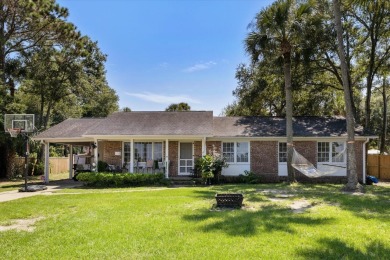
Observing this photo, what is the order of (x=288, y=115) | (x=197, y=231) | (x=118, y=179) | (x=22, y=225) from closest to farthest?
(x=197, y=231), (x=22, y=225), (x=118, y=179), (x=288, y=115)

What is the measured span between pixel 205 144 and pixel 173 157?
7.77 feet

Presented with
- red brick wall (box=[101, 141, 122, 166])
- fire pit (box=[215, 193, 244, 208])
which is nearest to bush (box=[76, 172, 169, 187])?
red brick wall (box=[101, 141, 122, 166])

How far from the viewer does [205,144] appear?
19.5m

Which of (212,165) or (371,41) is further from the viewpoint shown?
(371,41)

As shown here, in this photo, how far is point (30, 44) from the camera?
88.4 ft

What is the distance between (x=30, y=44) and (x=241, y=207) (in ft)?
78.2

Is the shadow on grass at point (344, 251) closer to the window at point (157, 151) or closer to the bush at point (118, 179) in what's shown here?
the bush at point (118, 179)

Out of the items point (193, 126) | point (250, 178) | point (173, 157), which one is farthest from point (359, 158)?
point (173, 157)

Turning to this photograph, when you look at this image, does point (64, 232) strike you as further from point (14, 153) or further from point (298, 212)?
point (14, 153)

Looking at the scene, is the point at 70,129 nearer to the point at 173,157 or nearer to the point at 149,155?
the point at 149,155

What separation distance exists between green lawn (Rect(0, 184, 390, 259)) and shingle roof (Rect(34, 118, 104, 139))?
32.3 feet

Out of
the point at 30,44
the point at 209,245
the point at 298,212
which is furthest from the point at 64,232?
the point at 30,44

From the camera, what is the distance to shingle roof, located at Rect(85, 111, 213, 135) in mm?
19453

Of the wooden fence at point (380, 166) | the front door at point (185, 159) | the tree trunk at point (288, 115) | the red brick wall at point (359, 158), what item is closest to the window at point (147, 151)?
the front door at point (185, 159)
